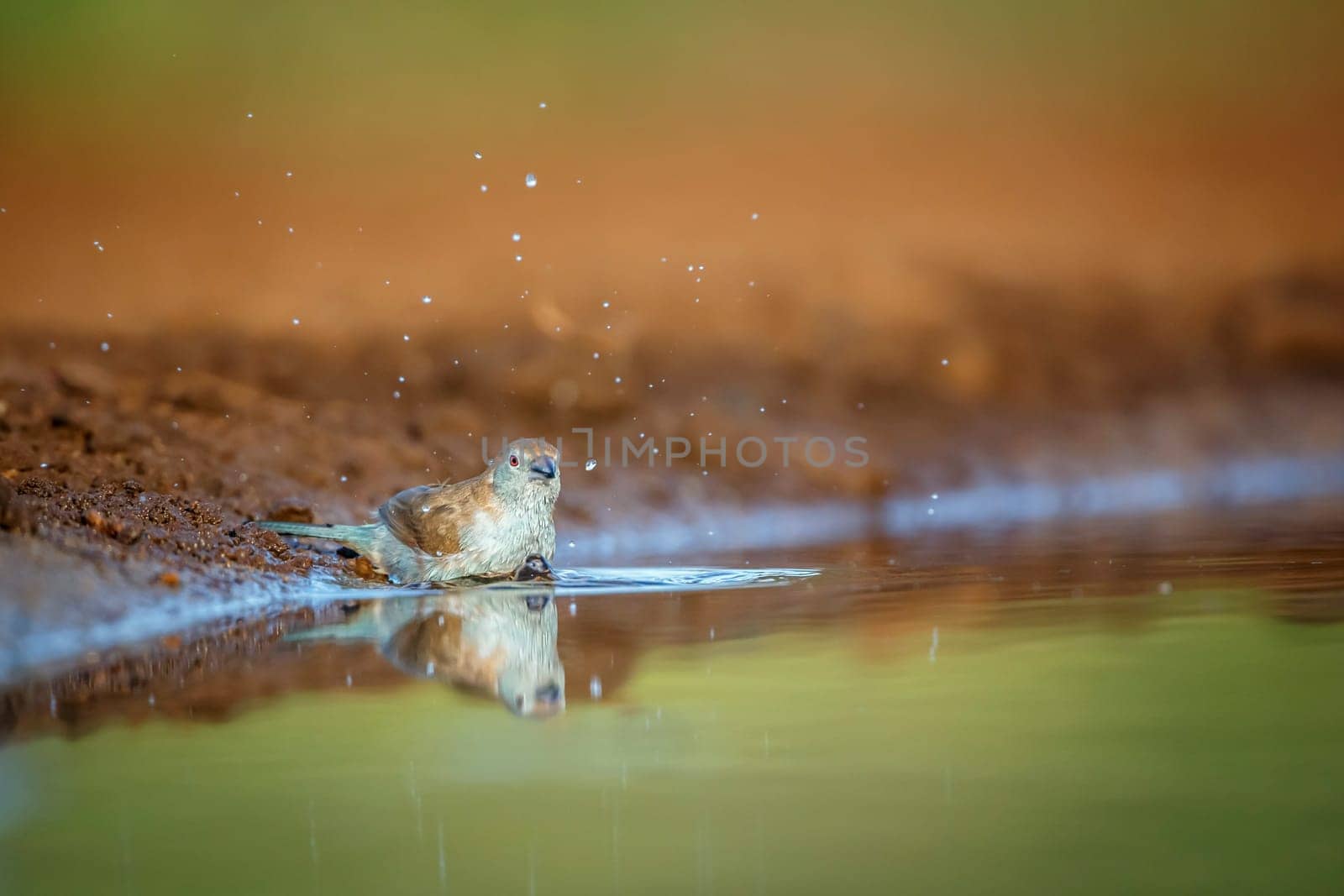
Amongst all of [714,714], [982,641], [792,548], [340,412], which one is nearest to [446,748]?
[714,714]

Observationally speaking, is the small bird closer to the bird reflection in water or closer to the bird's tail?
the bird's tail

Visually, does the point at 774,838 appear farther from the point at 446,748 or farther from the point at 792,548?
the point at 792,548

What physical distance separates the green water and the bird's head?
7.50ft

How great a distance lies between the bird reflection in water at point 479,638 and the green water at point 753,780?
75mm

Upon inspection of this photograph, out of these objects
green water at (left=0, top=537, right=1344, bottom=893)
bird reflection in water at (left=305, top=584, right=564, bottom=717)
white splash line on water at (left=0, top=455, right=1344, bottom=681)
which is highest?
white splash line on water at (left=0, top=455, right=1344, bottom=681)

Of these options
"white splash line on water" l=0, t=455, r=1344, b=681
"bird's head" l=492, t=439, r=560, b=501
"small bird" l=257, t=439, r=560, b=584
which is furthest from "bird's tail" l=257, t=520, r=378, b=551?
"bird's head" l=492, t=439, r=560, b=501

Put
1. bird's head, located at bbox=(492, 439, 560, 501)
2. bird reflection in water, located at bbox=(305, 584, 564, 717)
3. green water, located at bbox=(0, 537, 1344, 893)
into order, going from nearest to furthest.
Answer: green water, located at bbox=(0, 537, 1344, 893), bird reflection in water, located at bbox=(305, 584, 564, 717), bird's head, located at bbox=(492, 439, 560, 501)

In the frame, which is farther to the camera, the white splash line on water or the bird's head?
the bird's head

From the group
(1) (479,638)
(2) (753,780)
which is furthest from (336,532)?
(2) (753,780)

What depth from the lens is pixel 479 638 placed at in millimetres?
3742

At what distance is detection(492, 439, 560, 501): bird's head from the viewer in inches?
224

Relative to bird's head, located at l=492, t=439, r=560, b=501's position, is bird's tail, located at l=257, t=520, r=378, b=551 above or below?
below

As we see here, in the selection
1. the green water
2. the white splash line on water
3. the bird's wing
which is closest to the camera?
the green water

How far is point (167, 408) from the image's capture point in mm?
8461
